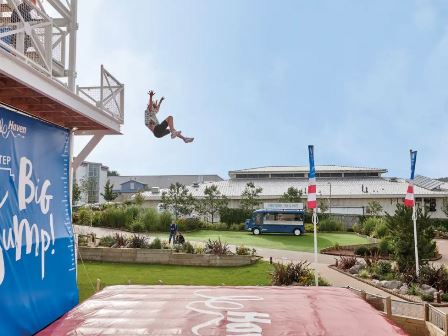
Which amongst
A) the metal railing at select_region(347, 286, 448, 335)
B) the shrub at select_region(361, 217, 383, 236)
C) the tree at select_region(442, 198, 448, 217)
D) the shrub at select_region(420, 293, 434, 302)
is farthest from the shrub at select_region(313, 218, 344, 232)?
the metal railing at select_region(347, 286, 448, 335)

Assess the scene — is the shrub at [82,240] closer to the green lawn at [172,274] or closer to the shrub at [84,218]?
the green lawn at [172,274]

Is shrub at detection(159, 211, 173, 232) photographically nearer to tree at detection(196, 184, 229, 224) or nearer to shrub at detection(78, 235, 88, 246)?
tree at detection(196, 184, 229, 224)

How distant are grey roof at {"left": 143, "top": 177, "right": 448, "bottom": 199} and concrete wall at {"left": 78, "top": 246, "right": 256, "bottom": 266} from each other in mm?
27566

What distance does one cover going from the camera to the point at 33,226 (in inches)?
276

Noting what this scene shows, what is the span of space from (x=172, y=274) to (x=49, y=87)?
41.2ft

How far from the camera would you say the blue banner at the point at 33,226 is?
6.20m

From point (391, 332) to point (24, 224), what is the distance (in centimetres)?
529

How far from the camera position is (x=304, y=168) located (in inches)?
2335

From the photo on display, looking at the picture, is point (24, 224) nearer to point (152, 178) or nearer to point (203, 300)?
point (203, 300)

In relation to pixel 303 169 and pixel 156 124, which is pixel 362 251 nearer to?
pixel 156 124

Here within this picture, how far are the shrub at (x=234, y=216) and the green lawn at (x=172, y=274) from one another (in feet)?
71.1

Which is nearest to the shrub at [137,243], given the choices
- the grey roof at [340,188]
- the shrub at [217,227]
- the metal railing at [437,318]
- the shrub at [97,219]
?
the metal railing at [437,318]

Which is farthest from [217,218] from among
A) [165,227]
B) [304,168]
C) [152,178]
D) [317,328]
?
[152,178]

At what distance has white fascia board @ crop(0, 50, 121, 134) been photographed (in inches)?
215
